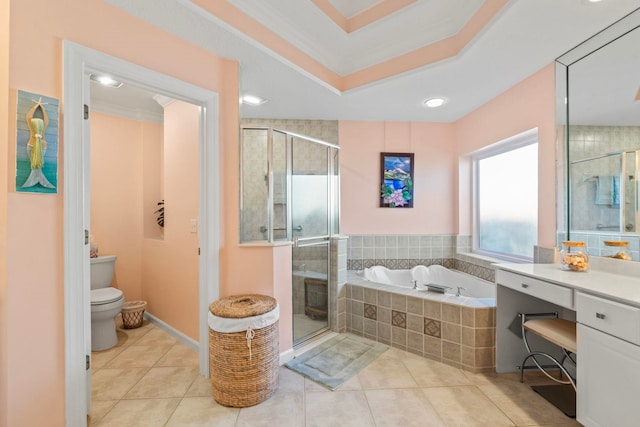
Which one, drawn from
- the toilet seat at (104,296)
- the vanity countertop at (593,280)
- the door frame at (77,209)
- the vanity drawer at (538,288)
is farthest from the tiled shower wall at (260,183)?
the vanity countertop at (593,280)

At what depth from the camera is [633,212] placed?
1.71 m

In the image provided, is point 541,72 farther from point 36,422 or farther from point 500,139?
point 36,422

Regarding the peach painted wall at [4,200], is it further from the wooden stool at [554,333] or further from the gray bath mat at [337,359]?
the wooden stool at [554,333]

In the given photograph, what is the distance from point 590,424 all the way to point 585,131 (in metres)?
1.78

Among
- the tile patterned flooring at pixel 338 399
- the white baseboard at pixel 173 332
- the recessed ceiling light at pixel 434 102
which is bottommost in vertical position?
the tile patterned flooring at pixel 338 399

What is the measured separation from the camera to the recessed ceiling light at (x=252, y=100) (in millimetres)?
2828

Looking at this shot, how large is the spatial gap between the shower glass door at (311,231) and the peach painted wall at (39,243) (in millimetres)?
1450

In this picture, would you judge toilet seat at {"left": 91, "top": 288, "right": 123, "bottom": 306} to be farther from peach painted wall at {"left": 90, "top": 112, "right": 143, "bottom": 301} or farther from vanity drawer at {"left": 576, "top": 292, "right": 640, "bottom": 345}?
vanity drawer at {"left": 576, "top": 292, "right": 640, "bottom": 345}

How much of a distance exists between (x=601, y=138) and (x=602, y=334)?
4.36 feet

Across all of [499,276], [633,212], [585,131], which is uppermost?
[585,131]

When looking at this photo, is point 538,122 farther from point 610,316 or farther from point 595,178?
point 610,316

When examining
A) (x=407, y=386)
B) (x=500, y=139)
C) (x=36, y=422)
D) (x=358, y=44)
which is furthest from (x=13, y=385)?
(x=500, y=139)

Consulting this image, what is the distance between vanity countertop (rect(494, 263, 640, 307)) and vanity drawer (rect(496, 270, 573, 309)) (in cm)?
3

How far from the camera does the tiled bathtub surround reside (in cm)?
213
